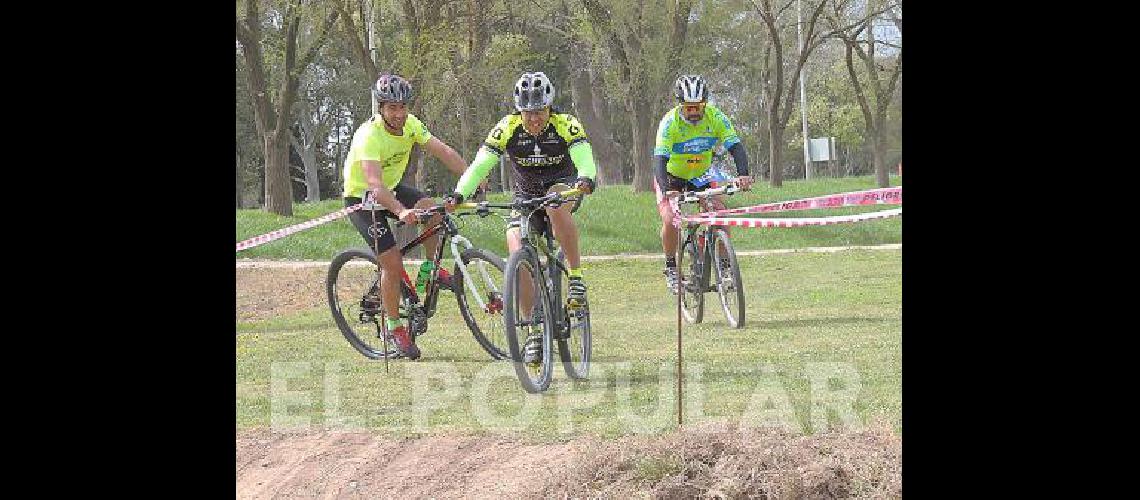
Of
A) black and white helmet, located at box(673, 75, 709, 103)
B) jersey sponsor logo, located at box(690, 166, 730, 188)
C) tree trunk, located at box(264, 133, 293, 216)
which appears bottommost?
jersey sponsor logo, located at box(690, 166, 730, 188)

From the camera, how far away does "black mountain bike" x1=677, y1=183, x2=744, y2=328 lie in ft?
36.6

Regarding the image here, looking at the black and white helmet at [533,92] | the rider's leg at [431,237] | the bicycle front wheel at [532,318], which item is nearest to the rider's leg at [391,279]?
the rider's leg at [431,237]

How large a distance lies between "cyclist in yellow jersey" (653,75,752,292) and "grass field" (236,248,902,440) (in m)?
1.31

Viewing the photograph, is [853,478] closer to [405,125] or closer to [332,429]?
[332,429]

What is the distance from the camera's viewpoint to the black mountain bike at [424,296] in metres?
9.45

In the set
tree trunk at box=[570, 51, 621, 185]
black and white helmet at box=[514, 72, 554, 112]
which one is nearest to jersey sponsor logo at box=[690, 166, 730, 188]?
black and white helmet at box=[514, 72, 554, 112]

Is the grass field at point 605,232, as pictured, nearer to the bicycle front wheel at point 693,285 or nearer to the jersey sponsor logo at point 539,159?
the bicycle front wheel at point 693,285

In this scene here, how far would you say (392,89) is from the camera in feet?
29.8

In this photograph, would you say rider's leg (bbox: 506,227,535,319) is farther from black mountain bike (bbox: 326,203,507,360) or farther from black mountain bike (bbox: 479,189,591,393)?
black mountain bike (bbox: 326,203,507,360)

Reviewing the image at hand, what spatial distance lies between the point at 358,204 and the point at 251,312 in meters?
7.18

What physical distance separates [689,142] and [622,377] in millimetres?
2956

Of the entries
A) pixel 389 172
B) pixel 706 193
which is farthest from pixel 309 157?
pixel 389 172
